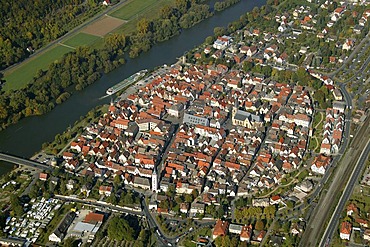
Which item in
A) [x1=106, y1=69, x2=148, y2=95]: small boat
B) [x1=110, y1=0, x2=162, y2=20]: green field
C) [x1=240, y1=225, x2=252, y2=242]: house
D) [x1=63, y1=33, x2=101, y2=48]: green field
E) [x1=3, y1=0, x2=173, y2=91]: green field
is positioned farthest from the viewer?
[x1=110, y1=0, x2=162, y2=20]: green field

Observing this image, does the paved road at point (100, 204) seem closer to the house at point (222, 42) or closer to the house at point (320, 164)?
the house at point (320, 164)

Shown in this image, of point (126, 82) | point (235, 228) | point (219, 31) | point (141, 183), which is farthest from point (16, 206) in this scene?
point (219, 31)

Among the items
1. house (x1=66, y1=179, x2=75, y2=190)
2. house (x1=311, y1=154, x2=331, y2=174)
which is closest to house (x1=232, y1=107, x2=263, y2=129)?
house (x1=311, y1=154, x2=331, y2=174)

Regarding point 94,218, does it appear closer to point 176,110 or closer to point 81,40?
point 176,110

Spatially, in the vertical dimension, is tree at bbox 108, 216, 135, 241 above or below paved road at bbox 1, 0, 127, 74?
above

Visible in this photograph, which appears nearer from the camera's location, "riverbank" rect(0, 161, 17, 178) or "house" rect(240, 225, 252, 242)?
"house" rect(240, 225, 252, 242)

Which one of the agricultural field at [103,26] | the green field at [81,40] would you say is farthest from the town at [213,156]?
the agricultural field at [103,26]

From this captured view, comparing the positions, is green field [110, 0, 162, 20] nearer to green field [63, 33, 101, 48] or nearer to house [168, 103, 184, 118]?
green field [63, 33, 101, 48]

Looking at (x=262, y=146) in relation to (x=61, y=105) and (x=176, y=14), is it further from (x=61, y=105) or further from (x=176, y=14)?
(x=176, y=14)
